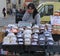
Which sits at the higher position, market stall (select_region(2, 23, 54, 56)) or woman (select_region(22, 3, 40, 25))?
woman (select_region(22, 3, 40, 25))

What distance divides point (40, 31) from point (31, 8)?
3.74 ft

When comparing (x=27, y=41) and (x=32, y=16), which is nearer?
(x=27, y=41)

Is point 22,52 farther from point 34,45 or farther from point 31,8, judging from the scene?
point 31,8

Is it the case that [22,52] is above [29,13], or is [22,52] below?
below

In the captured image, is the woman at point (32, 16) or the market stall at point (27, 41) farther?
the woman at point (32, 16)

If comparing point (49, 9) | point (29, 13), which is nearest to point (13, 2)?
point (49, 9)

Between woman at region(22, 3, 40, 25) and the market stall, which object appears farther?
woman at region(22, 3, 40, 25)

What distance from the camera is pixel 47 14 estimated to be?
16.9m

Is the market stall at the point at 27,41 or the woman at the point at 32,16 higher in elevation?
the woman at the point at 32,16

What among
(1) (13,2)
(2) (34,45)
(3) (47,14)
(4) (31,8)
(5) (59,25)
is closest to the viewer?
(2) (34,45)

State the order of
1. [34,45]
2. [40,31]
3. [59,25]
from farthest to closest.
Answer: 1. [59,25]
2. [40,31]
3. [34,45]

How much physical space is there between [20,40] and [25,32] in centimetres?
26

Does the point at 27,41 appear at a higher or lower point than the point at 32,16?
lower

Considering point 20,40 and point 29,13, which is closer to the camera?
point 20,40
